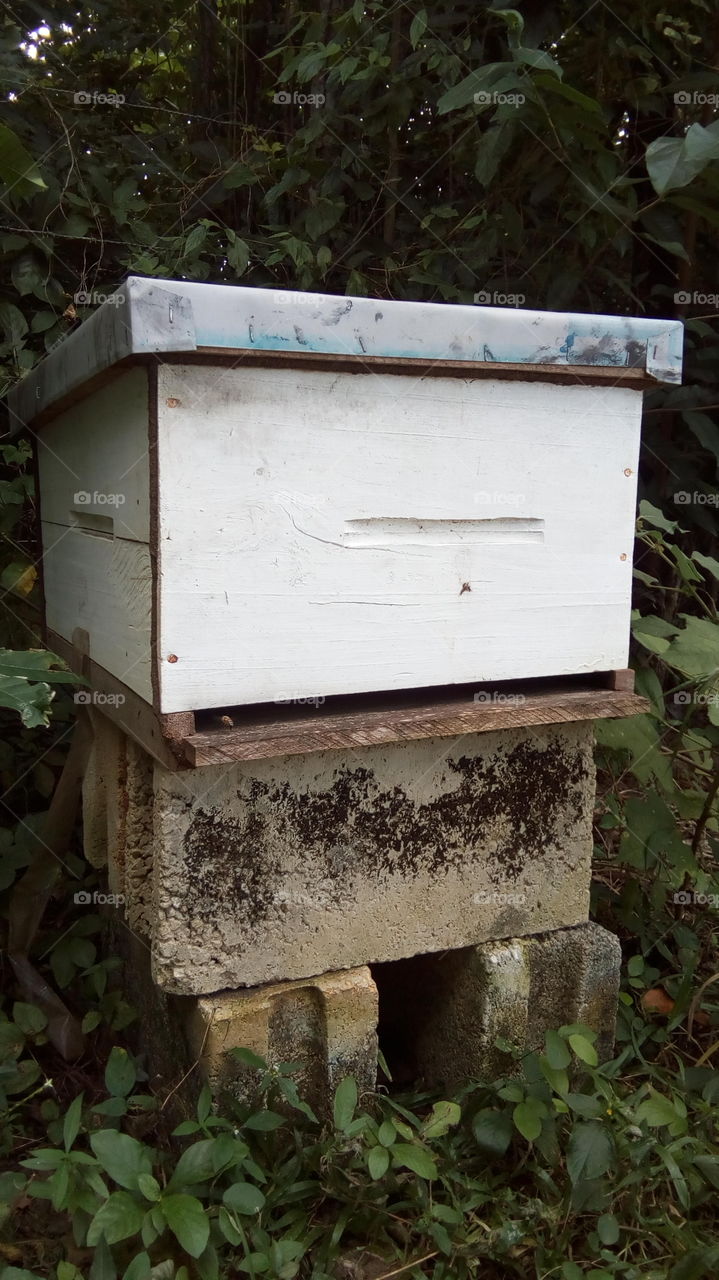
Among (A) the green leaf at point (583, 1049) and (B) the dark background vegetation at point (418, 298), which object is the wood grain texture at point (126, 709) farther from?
(A) the green leaf at point (583, 1049)

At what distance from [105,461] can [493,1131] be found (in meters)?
1.33

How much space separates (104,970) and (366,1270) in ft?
2.76

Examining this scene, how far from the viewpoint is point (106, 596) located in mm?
1589

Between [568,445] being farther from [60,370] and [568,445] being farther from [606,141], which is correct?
[606,141]

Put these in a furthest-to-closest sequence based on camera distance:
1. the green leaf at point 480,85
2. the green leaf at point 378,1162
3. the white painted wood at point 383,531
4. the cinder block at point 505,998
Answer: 1. the green leaf at point 480,85
2. the cinder block at point 505,998
3. the green leaf at point 378,1162
4. the white painted wood at point 383,531

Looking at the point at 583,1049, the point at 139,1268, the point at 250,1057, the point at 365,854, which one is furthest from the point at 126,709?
the point at 583,1049

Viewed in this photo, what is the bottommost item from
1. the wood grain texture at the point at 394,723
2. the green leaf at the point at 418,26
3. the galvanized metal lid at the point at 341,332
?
the wood grain texture at the point at 394,723

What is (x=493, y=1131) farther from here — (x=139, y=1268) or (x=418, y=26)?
(x=418, y=26)

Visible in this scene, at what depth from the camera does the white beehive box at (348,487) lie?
4.08 feet

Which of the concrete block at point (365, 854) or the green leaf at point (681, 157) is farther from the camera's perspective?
the green leaf at point (681, 157)

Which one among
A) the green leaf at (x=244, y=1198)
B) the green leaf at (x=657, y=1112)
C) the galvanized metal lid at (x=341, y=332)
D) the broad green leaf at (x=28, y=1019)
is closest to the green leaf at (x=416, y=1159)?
the green leaf at (x=244, y=1198)

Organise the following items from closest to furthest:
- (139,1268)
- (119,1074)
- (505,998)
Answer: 1. (139,1268)
2. (119,1074)
3. (505,998)

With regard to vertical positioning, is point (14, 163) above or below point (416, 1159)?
above

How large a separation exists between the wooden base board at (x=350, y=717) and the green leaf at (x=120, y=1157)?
1.93 ft
